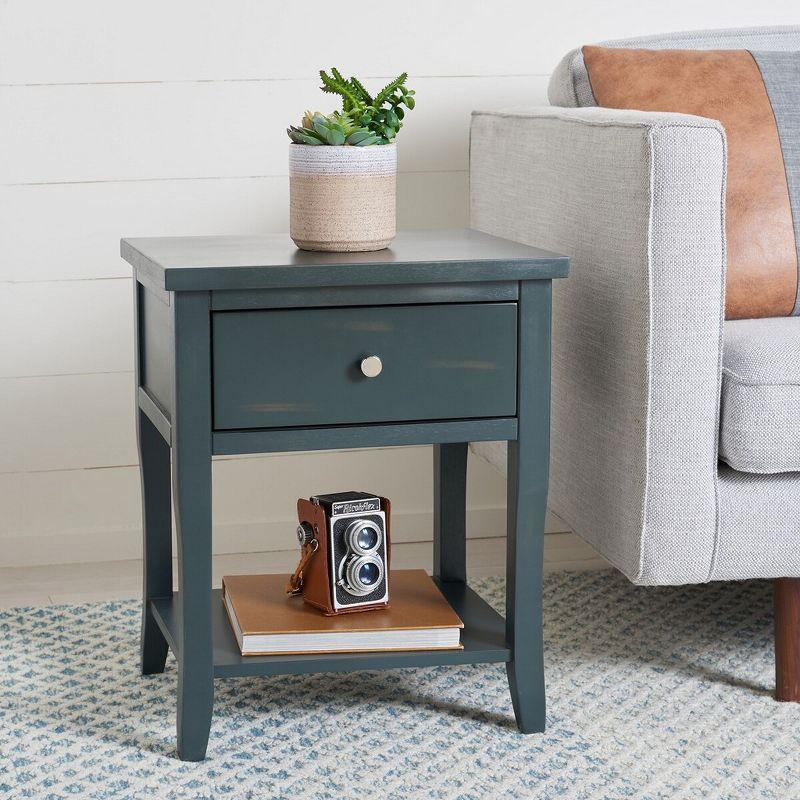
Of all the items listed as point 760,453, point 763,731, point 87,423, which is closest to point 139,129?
point 87,423

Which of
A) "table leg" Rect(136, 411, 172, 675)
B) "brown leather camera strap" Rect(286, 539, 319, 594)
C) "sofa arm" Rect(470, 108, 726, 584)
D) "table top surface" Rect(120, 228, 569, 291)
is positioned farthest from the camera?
"table leg" Rect(136, 411, 172, 675)

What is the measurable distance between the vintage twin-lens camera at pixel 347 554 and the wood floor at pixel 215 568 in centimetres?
53

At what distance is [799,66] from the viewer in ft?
5.28

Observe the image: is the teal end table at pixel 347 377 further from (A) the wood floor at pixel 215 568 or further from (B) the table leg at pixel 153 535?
(A) the wood floor at pixel 215 568

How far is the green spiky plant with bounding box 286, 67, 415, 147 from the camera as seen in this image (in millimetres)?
1260

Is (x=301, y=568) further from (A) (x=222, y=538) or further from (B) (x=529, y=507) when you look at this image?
(A) (x=222, y=538)

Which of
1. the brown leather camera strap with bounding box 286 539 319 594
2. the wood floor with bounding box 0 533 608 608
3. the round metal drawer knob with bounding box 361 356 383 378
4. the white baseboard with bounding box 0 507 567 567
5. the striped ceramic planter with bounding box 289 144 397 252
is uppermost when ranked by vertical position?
the striped ceramic planter with bounding box 289 144 397 252

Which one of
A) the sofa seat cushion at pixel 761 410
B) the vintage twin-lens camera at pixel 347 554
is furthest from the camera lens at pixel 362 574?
the sofa seat cushion at pixel 761 410

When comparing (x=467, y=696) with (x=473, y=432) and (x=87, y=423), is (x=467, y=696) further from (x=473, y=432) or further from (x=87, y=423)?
(x=87, y=423)

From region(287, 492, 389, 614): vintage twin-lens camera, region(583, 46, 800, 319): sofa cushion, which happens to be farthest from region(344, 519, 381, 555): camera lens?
region(583, 46, 800, 319): sofa cushion

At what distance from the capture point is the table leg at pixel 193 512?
3.76 feet

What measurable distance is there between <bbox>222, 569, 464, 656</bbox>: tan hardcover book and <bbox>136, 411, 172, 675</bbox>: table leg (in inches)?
5.6

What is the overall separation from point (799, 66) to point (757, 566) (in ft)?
2.33

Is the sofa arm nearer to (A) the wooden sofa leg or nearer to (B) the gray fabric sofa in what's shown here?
(B) the gray fabric sofa
